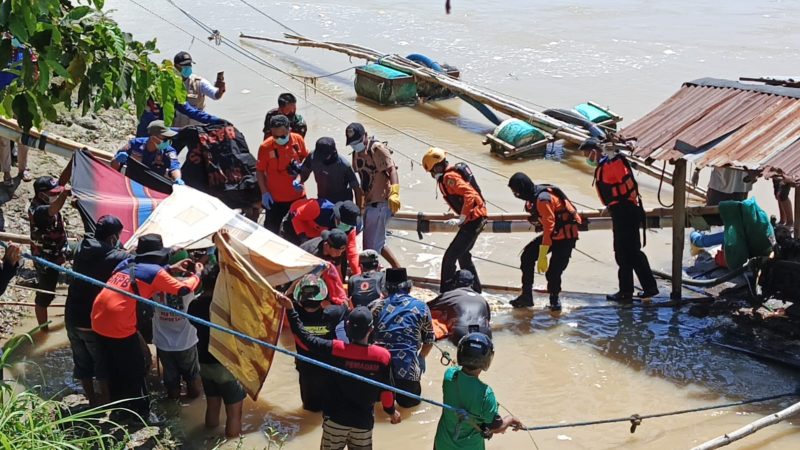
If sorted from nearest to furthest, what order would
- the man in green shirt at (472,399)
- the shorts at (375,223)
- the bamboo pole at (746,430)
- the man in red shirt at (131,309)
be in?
the man in green shirt at (472,399) → the bamboo pole at (746,430) → the man in red shirt at (131,309) → the shorts at (375,223)

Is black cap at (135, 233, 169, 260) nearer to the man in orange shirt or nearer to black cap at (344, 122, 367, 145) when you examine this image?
the man in orange shirt

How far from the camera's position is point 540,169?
15594 millimetres

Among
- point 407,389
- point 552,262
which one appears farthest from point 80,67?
point 552,262

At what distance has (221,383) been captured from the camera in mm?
7105

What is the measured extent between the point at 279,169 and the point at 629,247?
3640 mm

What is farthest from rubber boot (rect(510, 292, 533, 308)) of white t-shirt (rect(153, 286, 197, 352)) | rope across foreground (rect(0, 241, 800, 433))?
white t-shirt (rect(153, 286, 197, 352))

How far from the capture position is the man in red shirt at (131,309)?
22.5 feet

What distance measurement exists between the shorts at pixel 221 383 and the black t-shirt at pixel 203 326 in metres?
0.06

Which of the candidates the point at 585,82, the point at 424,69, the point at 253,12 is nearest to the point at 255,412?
the point at 424,69

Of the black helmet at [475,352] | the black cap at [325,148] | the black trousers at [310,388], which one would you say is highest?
the black cap at [325,148]

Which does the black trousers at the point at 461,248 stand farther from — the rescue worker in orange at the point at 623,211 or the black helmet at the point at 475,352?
the black helmet at the point at 475,352

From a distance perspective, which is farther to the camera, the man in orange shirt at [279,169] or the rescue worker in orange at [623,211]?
the man in orange shirt at [279,169]

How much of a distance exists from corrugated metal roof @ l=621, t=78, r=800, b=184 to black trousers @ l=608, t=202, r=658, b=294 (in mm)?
646

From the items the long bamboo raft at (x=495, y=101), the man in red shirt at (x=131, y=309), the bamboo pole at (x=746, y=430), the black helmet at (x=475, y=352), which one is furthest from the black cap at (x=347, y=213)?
the long bamboo raft at (x=495, y=101)
